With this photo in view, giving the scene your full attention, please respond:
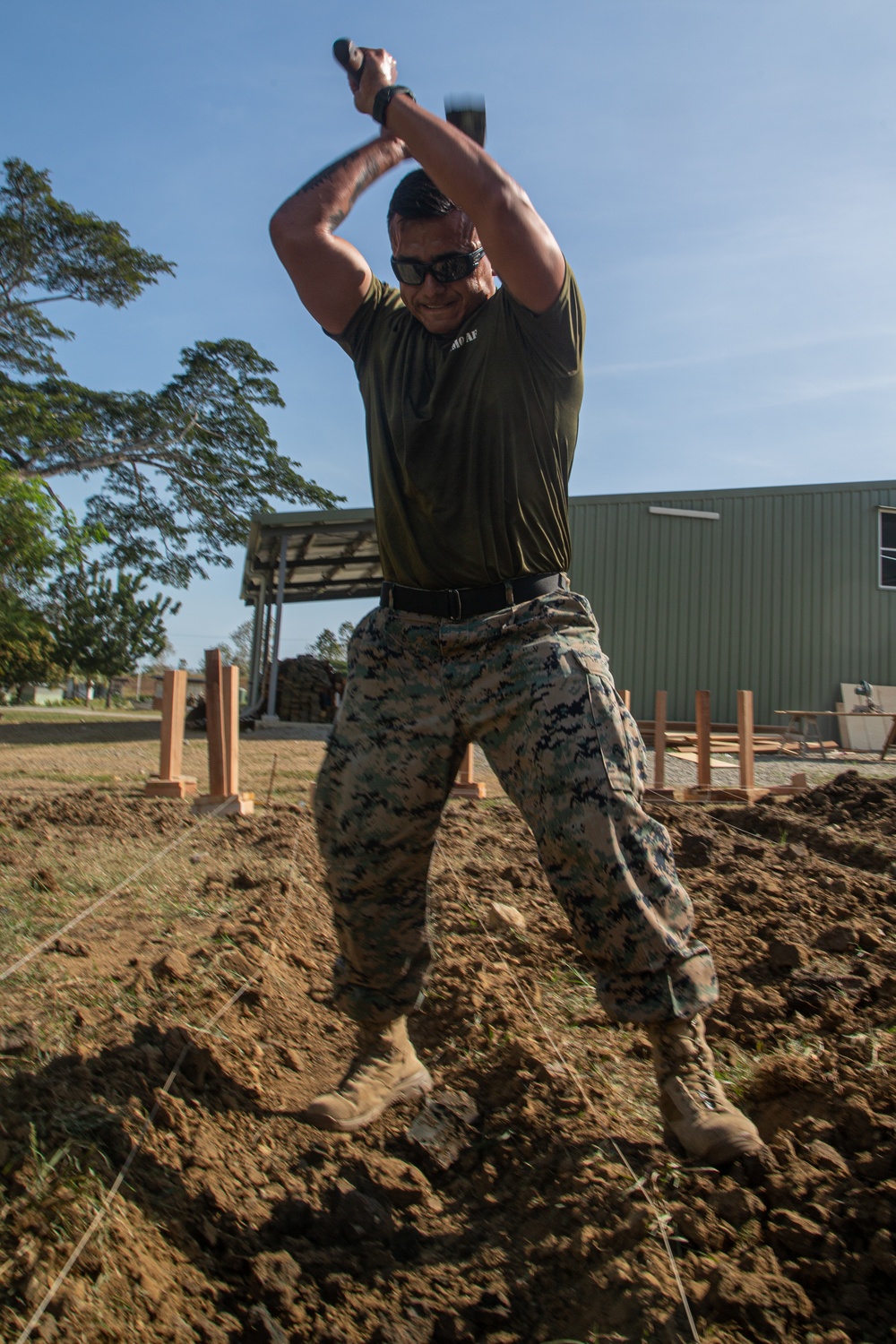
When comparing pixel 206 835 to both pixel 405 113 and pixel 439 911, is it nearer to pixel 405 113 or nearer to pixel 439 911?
pixel 439 911

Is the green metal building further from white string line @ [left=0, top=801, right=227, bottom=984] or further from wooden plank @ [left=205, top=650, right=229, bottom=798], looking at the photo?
white string line @ [left=0, top=801, right=227, bottom=984]

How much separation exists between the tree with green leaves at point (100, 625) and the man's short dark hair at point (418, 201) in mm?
34736

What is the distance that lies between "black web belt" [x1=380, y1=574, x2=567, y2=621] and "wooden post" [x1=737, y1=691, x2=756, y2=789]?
6.11 meters

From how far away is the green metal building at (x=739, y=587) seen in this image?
57.4 ft

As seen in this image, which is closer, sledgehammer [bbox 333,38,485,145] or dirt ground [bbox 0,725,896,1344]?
dirt ground [bbox 0,725,896,1344]

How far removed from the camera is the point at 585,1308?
1609mm

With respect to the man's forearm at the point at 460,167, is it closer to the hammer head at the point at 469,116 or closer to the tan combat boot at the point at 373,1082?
the hammer head at the point at 469,116

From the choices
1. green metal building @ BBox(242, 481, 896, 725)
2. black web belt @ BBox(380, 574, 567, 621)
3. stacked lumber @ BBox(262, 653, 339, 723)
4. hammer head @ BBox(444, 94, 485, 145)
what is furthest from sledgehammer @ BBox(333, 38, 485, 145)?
stacked lumber @ BBox(262, 653, 339, 723)

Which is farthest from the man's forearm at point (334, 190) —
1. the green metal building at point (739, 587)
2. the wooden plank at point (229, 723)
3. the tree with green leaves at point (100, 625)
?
the tree with green leaves at point (100, 625)

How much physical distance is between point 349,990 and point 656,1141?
750mm

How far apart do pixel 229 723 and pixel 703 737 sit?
3.93 metres

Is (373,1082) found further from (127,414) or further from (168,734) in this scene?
(127,414)

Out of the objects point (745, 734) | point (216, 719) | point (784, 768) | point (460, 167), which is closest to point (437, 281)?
point (460, 167)

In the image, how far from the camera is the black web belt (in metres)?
2.16
